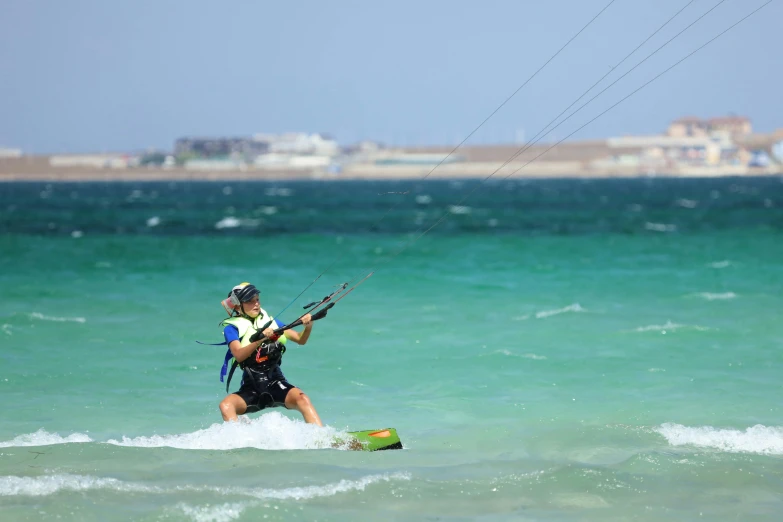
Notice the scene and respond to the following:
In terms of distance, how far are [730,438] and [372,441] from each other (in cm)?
344

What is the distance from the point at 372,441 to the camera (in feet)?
32.9

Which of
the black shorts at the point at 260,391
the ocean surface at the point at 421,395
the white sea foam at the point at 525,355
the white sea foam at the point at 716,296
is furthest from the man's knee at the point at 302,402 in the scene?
the white sea foam at the point at 716,296

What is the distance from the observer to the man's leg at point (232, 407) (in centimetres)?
991

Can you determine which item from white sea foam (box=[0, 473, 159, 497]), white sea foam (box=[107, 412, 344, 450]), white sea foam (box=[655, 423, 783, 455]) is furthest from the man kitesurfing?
white sea foam (box=[655, 423, 783, 455])

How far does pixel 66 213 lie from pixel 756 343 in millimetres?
65901

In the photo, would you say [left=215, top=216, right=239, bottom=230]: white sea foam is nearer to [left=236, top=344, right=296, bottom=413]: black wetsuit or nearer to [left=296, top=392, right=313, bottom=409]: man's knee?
[left=236, top=344, right=296, bottom=413]: black wetsuit

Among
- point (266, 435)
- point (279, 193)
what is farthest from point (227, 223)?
point (279, 193)

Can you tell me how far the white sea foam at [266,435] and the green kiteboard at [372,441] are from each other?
0.15 m

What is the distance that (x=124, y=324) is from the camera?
19.3 meters

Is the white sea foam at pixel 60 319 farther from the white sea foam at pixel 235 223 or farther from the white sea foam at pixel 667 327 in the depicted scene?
the white sea foam at pixel 235 223

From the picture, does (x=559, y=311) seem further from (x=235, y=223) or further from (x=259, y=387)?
(x=235, y=223)

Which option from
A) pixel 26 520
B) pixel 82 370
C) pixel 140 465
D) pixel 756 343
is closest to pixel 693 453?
pixel 140 465

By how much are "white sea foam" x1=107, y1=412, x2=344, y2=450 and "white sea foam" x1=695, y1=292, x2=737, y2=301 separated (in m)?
13.5

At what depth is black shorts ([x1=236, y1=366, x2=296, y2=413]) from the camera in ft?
32.6
